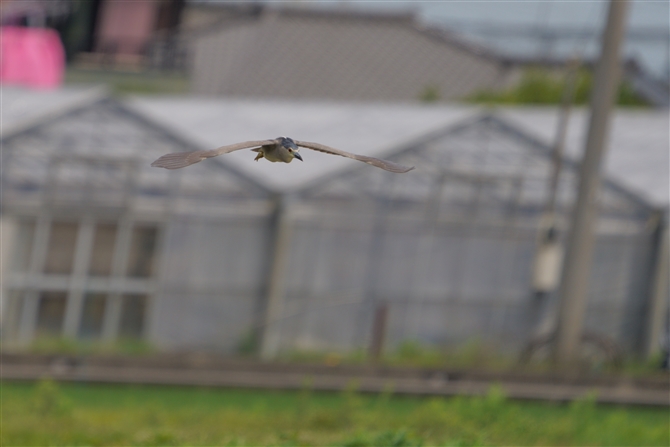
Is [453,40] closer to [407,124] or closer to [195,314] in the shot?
[407,124]

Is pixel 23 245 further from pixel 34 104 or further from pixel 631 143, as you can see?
pixel 631 143

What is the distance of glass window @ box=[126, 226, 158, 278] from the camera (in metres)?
21.4

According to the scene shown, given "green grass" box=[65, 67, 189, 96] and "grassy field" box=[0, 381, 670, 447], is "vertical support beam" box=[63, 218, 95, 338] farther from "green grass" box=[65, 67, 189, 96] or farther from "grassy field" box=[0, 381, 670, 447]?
"green grass" box=[65, 67, 189, 96]

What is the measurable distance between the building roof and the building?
0.10 metres

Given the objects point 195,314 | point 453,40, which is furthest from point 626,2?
point 453,40

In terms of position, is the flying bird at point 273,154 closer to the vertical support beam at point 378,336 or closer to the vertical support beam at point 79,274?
the vertical support beam at point 378,336

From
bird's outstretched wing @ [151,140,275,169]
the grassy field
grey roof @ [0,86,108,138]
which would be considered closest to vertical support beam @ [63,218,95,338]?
grey roof @ [0,86,108,138]

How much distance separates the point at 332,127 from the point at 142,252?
17.8 ft

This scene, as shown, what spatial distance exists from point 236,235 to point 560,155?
242 inches

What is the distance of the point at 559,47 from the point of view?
1345 inches

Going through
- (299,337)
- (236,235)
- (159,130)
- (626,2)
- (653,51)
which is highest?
(653,51)

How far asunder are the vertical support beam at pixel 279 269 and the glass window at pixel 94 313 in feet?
9.92

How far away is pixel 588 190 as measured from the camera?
1750 cm

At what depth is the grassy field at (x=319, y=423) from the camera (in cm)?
1015
